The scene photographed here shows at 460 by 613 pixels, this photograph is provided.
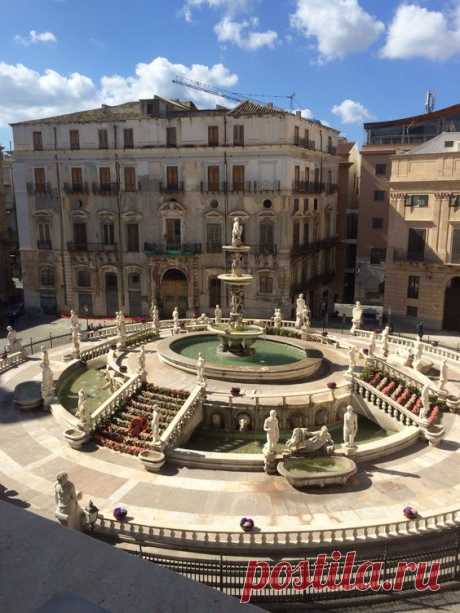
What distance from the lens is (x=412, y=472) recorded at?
18.6m

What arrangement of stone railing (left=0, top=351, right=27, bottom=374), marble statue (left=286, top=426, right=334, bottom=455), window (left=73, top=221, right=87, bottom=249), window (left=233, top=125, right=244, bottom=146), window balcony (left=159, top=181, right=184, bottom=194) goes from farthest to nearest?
window (left=73, top=221, right=87, bottom=249) < window balcony (left=159, top=181, right=184, bottom=194) < window (left=233, top=125, right=244, bottom=146) < stone railing (left=0, top=351, right=27, bottom=374) < marble statue (left=286, top=426, right=334, bottom=455)

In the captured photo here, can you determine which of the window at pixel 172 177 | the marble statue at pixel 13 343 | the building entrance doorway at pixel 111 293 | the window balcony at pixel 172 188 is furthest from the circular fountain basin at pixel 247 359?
the window at pixel 172 177

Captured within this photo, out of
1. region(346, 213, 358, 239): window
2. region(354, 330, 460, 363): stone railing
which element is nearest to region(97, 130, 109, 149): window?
region(354, 330, 460, 363): stone railing

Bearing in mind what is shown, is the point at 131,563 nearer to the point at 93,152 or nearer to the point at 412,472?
the point at 412,472

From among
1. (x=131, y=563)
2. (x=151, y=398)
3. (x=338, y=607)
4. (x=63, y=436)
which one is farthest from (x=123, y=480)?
(x=131, y=563)

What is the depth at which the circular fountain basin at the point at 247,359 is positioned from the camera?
26000mm

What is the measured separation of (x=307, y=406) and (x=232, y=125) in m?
27.4

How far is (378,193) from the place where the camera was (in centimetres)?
5219

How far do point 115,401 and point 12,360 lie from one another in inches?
418

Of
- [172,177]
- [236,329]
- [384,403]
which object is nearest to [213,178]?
[172,177]

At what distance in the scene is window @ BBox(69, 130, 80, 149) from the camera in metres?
45.5

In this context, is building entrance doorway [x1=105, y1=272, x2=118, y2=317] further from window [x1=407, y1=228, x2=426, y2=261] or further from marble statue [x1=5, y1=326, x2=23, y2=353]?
window [x1=407, y1=228, x2=426, y2=261]

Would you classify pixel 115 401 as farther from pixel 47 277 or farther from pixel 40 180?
pixel 40 180

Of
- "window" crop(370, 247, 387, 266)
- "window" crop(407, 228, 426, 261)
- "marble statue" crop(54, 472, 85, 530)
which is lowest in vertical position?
"marble statue" crop(54, 472, 85, 530)
